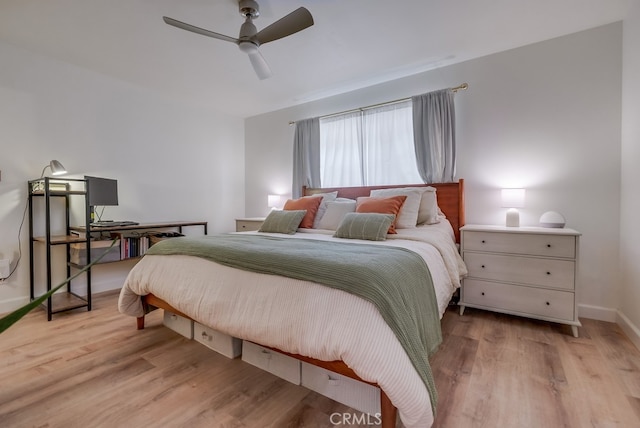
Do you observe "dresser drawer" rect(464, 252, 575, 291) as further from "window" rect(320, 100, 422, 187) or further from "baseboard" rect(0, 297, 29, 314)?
"baseboard" rect(0, 297, 29, 314)

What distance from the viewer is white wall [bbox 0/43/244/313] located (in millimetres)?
2734

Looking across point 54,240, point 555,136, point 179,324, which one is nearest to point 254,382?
point 179,324

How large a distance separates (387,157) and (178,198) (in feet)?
9.05

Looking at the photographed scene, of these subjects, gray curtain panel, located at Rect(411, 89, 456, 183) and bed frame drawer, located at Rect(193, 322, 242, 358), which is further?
gray curtain panel, located at Rect(411, 89, 456, 183)

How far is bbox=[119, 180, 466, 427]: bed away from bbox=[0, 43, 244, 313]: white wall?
5.37 feet

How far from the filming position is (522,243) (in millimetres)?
2377

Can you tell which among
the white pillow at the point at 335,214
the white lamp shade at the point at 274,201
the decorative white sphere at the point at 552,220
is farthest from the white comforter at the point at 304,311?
the white lamp shade at the point at 274,201

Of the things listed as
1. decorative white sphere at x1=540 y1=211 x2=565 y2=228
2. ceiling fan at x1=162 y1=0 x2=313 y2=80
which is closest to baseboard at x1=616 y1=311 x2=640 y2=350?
decorative white sphere at x1=540 y1=211 x2=565 y2=228

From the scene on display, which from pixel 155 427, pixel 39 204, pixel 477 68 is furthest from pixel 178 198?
pixel 477 68

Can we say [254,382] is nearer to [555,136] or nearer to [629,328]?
[629,328]

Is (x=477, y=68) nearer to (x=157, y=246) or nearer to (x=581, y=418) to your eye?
(x=581, y=418)

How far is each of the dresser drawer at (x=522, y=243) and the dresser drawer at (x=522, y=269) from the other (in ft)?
0.17

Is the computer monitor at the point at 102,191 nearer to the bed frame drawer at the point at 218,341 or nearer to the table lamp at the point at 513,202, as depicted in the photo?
the bed frame drawer at the point at 218,341

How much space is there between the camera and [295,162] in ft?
13.6
